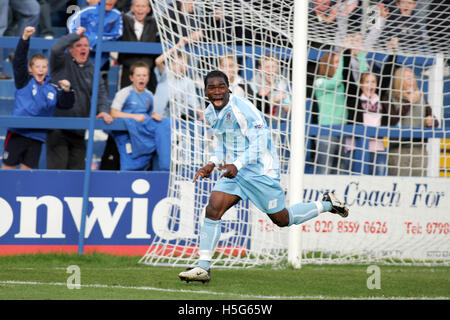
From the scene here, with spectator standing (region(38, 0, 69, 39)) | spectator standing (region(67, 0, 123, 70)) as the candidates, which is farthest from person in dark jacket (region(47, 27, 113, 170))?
spectator standing (region(38, 0, 69, 39))

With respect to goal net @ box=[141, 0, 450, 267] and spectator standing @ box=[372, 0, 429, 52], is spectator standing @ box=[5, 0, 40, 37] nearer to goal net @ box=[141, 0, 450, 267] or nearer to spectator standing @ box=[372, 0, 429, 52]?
goal net @ box=[141, 0, 450, 267]

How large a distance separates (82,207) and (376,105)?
410cm

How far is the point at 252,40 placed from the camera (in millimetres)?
8945

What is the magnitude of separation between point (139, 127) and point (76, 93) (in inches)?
41.0

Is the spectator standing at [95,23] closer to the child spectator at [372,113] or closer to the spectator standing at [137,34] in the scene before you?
the spectator standing at [137,34]

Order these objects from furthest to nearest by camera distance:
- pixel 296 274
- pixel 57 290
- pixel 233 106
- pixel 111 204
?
pixel 111 204 < pixel 296 274 < pixel 233 106 < pixel 57 290

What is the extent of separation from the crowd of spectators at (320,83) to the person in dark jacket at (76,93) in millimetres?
13

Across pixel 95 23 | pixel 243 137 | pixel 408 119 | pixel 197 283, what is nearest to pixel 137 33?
pixel 95 23

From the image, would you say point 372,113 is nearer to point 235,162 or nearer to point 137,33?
point 137,33

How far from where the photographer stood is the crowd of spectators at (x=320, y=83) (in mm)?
9344

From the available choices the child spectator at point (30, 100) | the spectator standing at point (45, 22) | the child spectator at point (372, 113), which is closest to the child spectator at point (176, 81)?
the child spectator at point (30, 100)

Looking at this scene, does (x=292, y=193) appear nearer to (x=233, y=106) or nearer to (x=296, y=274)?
(x=296, y=274)

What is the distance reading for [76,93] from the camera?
33.8 ft

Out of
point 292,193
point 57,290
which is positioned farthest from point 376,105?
point 57,290
